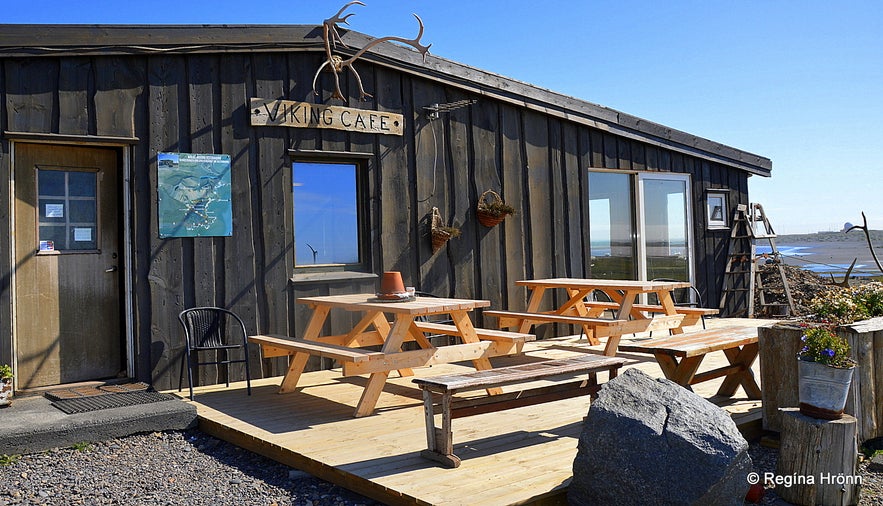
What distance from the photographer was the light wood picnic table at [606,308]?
618 cm

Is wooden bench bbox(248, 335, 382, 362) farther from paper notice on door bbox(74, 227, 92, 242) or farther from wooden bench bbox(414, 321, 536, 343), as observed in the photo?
paper notice on door bbox(74, 227, 92, 242)

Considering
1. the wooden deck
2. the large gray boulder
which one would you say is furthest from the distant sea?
the large gray boulder

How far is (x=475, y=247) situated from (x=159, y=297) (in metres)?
3.01

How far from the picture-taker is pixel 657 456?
3.07m

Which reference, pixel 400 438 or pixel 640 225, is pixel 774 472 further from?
pixel 640 225

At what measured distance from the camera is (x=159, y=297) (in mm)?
5629

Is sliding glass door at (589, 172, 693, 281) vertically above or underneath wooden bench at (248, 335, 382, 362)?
above

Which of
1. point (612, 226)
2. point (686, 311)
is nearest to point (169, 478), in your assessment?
point (686, 311)

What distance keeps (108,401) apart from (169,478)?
1227mm

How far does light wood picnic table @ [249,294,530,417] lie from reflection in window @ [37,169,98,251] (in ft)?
4.69

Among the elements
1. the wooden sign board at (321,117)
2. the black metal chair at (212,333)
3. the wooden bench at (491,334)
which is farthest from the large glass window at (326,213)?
the wooden bench at (491,334)

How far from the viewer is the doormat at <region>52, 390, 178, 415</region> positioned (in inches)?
187

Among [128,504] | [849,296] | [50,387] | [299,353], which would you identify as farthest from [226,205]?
[849,296]

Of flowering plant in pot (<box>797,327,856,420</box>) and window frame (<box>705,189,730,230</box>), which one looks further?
window frame (<box>705,189,730,230</box>)
